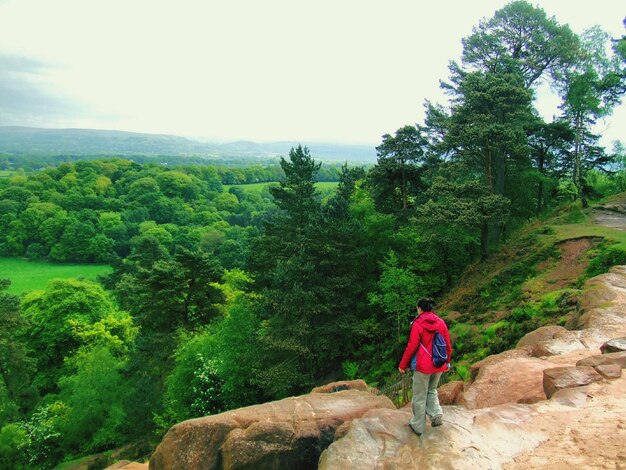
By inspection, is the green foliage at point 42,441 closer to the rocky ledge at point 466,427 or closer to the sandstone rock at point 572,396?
the rocky ledge at point 466,427

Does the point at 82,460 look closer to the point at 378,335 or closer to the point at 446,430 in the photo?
the point at 378,335

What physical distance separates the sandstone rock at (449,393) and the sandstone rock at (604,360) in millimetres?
2392

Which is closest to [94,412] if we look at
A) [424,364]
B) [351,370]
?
[351,370]

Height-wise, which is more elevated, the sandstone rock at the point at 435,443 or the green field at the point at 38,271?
the sandstone rock at the point at 435,443

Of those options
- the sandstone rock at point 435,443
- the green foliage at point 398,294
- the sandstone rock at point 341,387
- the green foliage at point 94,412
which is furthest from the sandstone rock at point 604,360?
the green foliage at point 94,412

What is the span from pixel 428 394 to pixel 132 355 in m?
24.9

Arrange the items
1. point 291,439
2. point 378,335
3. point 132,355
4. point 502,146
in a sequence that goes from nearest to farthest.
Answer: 1. point 291,439
2. point 502,146
3. point 378,335
4. point 132,355

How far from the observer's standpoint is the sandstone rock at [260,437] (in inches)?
294

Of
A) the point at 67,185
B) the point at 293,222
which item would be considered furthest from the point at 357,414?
the point at 67,185

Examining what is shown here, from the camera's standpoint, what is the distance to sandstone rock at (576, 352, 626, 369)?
831 centimetres

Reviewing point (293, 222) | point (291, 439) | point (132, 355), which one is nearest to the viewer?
point (291, 439)

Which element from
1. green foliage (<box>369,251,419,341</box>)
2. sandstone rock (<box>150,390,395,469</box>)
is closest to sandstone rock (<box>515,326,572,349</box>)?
sandstone rock (<box>150,390,395,469</box>)

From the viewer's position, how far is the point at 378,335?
21.7 meters

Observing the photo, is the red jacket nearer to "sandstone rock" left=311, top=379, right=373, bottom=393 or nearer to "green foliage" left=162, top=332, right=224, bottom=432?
"sandstone rock" left=311, top=379, right=373, bottom=393
